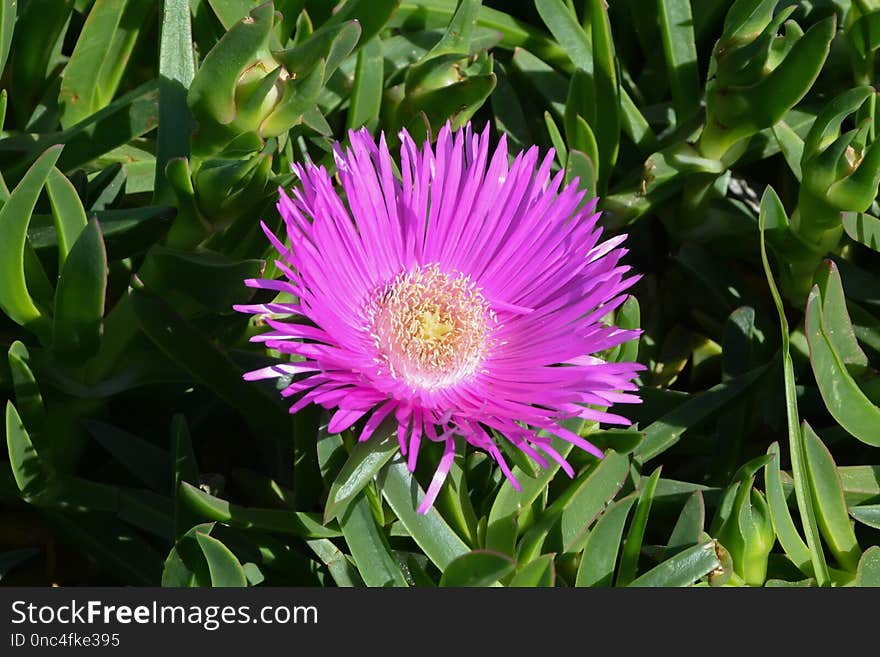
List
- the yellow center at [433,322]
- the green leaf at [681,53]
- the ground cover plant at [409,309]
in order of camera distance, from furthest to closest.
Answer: the green leaf at [681,53]
the yellow center at [433,322]
the ground cover plant at [409,309]

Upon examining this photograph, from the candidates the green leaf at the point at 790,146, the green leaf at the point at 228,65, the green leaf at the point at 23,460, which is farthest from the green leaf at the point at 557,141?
the green leaf at the point at 23,460

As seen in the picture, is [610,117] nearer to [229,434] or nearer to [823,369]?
[823,369]

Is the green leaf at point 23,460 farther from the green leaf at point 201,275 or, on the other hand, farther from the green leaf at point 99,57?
the green leaf at point 99,57

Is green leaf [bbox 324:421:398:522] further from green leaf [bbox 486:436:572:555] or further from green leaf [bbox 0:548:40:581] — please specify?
green leaf [bbox 0:548:40:581]

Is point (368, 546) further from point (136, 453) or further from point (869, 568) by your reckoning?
point (869, 568)

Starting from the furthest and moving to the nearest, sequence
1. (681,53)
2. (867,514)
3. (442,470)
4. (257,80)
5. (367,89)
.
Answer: (681,53), (367,89), (867,514), (257,80), (442,470)

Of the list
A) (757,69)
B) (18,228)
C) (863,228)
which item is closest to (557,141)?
(757,69)
